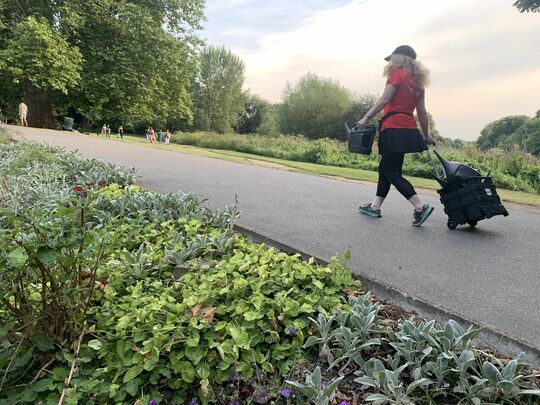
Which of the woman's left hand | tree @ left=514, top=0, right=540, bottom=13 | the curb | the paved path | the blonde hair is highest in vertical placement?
tree @ left=514, top=0, right=540, bottom=13

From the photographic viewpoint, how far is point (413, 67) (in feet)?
15.3

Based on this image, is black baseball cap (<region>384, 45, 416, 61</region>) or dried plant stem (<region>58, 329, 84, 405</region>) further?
black baseball cap (<region>384, 45, 416, 61</region>)

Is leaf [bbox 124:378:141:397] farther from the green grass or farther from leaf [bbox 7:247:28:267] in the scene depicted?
the green grass

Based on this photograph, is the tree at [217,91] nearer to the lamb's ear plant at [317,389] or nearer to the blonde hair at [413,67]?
the blonde hair at [413,67]

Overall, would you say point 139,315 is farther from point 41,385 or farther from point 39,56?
point 39,56

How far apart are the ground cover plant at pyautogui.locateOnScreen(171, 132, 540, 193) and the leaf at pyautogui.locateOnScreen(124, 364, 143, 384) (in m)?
8.40

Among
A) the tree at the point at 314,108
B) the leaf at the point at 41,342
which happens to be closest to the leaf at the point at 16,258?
the leaf at the point at 41,342

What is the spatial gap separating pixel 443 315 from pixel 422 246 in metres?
1.68

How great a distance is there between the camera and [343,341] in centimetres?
208

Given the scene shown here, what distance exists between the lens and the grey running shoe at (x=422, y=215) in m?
4.75

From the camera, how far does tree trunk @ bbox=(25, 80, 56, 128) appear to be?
24.9 meters

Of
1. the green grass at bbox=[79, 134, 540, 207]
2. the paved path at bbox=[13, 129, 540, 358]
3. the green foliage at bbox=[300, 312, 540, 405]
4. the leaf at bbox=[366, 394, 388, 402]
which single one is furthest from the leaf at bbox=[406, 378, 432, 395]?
the green grass at bbox=[79, 134, 540, 207]

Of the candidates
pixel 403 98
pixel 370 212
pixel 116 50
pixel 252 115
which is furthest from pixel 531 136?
pixel 403 98

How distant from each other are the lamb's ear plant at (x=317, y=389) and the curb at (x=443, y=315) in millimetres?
843
